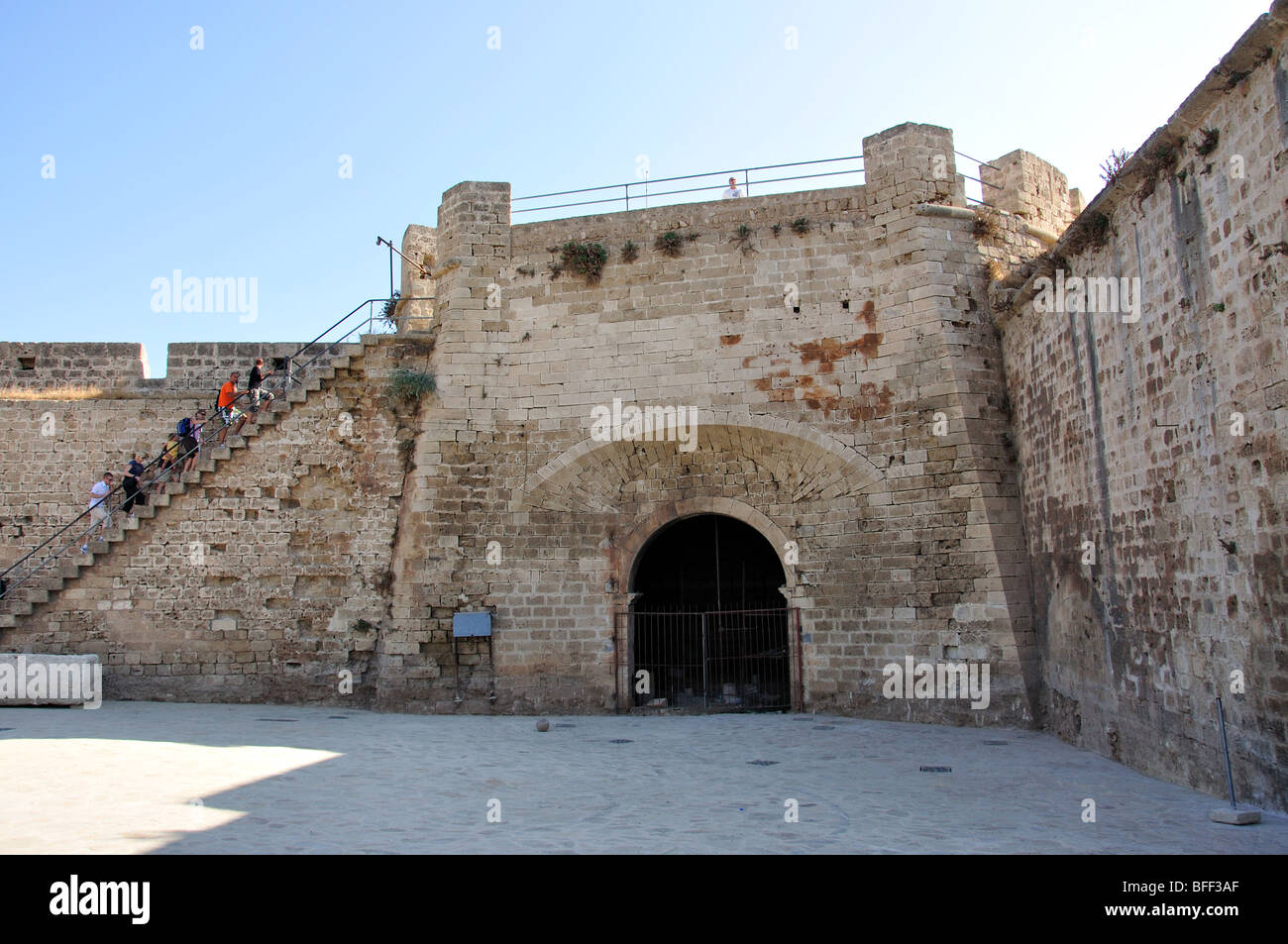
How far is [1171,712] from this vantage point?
26.3ft

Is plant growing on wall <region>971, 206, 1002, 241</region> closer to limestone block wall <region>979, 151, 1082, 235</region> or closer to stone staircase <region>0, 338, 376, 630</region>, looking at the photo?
limestone block wall <region>979, 151, 1082, 235</region>

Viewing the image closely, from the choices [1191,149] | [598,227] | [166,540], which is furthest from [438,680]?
[1191,149]

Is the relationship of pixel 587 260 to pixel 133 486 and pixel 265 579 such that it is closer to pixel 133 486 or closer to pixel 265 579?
pixel 265 579

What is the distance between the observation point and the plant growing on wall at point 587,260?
13914 millimetres

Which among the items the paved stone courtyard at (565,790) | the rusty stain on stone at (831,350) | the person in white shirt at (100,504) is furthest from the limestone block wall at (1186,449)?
the person in white shirt at (100,504)

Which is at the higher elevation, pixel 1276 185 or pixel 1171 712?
pixel 1276 185

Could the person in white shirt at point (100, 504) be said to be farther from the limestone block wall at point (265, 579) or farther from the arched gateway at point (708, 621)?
the arched gateway at point (708, 621)

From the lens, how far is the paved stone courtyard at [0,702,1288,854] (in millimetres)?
6016

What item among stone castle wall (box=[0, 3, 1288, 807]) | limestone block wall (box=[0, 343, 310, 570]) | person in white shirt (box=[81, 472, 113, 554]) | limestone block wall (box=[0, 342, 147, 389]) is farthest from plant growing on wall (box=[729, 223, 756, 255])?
limestone block wall (box=[0, 342, 147, 389])

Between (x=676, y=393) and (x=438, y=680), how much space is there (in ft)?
17.5

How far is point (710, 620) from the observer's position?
16297 millimetres

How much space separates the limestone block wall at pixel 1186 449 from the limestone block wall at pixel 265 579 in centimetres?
898

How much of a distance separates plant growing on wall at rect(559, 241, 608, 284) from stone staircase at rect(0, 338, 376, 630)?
10.9 ft
